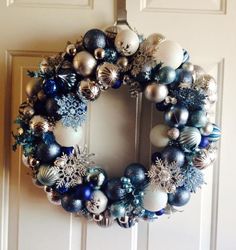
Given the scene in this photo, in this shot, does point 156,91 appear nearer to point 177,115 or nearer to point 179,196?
point 177,115

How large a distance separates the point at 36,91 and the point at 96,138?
0.24m

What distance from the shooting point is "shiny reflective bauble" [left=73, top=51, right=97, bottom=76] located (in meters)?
1.02

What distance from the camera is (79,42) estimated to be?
107cm

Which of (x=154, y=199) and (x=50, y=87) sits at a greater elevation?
(x=50, y=87)

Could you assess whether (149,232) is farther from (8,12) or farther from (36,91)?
(8,12)

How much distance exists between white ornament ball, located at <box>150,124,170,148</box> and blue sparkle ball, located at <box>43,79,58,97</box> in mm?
291

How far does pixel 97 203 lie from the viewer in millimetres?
1047

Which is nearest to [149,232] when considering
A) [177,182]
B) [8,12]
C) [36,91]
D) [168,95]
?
[177,182]

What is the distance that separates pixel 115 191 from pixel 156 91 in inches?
11.5

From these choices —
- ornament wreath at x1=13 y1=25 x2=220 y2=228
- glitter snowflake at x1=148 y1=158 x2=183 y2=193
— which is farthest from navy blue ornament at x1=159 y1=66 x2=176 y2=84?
glitter snowflake at x1=148 y1=158 x2=183 y2=193

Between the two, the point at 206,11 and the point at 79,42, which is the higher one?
the point at 206,11

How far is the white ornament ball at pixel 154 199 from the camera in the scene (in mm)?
1035

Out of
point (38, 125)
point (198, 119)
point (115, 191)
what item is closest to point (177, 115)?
point (198, 119)

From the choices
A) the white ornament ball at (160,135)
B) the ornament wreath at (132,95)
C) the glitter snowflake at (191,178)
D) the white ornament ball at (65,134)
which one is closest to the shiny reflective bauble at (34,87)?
the ornament wreath at (132,95)
